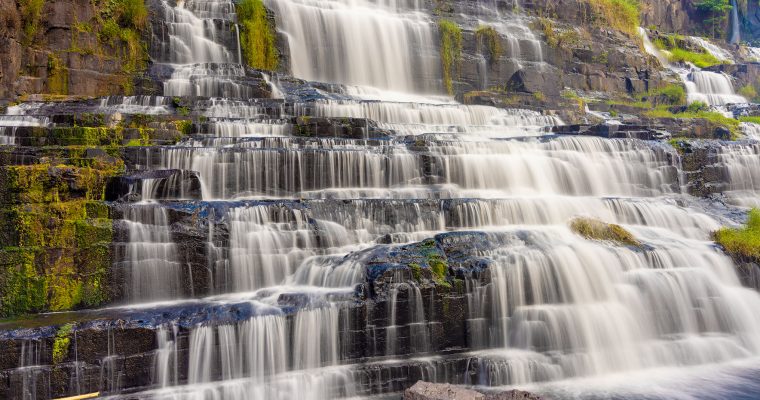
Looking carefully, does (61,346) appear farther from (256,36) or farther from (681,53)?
(681,53)

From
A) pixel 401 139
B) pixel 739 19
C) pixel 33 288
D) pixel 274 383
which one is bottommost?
pixel 274 383

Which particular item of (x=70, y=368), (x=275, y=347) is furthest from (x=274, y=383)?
(x=70, y=368)

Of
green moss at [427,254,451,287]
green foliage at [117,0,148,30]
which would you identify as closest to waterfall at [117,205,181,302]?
green moss at [427,254,451,287]

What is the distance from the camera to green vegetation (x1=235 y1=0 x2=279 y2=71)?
19.7 meters

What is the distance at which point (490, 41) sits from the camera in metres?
25.8

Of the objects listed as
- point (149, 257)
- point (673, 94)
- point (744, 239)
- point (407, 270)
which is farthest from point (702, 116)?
point (149, 257)

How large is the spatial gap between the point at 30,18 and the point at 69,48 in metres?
1.21

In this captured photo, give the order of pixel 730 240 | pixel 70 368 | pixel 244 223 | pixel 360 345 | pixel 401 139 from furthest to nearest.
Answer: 1. pixel 401 139
2. pixel 730 240
3. pixel 244 223
4. pixel 360 345
5. pixel 70 368

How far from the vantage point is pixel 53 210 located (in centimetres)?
745

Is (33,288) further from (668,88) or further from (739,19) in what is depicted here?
(739,19)

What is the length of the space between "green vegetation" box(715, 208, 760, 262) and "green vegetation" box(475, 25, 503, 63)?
645 inches

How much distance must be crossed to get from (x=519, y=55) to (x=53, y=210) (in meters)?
23.1

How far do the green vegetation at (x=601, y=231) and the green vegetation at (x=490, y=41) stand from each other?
17.3m

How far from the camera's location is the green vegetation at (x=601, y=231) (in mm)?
9508
